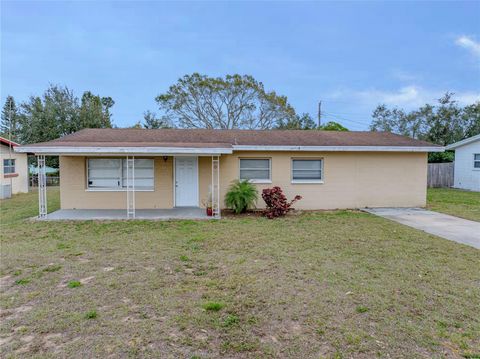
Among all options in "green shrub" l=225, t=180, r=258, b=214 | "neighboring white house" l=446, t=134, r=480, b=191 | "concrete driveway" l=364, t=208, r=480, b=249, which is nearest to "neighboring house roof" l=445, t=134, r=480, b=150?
"neighboring white house" l=446, t=134, r=480, b=191

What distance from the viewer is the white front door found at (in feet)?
37.1

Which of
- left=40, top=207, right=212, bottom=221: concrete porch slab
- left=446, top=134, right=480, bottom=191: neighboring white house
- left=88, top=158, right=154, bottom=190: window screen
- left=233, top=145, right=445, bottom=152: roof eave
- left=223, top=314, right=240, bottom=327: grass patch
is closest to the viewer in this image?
left=223, top=314, right=240, bottom=327: grass patch

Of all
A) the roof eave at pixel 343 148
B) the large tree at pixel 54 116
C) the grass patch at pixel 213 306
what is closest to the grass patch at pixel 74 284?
the grass patch at pixel 213 306

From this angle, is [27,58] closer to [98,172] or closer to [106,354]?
[98,172]

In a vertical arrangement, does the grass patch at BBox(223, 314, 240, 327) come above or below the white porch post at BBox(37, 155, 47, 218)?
below

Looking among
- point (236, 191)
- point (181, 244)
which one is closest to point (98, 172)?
point (236, 191)

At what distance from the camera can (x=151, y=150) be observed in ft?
30.3

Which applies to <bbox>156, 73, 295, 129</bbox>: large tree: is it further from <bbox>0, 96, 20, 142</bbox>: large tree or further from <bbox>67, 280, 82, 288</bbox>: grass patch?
<bbox>67, 280, 82, 288</bbox>: grass patch

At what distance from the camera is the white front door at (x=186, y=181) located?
11.3m

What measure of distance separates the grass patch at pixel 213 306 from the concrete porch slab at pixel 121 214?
235 inches

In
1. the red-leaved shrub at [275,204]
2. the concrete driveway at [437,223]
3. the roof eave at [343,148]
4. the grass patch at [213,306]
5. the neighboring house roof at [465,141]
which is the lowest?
the grass patch at [213,306]

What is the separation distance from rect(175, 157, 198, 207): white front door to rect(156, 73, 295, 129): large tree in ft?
57.8

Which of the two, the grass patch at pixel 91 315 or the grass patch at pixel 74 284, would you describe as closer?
the grass patch at pixel 91 315

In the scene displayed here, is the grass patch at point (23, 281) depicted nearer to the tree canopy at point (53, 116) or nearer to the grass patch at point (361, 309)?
the grass patch at point (361, 309)
